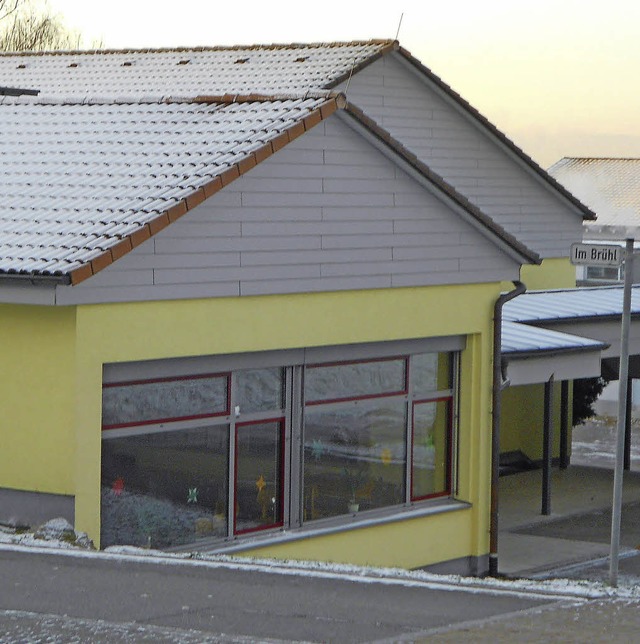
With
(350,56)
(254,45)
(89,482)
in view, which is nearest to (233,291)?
(89,482)

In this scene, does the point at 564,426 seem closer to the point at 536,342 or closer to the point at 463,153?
the point at 463,153

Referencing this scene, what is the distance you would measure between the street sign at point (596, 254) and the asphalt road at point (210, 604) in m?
2.99

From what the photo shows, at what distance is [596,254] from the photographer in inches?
502

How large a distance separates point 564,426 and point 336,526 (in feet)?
43.3

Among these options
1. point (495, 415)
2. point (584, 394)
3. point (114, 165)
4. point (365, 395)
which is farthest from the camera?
point (584, 394)

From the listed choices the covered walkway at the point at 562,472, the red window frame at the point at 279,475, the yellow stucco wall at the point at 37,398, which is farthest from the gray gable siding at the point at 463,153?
the yellow stucco wall at the point at 37,398

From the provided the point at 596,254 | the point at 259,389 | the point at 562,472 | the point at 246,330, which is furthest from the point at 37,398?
the point at 562,472

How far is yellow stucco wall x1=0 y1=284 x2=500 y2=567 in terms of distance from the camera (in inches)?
513

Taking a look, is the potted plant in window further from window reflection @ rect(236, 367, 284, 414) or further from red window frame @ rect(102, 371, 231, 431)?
red window frame @ rect(102, 371, 231, 431)

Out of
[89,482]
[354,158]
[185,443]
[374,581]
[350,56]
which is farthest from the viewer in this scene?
[350,56]

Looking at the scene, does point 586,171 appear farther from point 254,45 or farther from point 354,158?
point 354,158

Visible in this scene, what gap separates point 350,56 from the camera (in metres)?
26.0

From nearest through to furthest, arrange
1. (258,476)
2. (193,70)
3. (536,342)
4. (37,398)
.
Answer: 1. (37,398)
2. (258,476)
3. (536,342)
4. (193,70)

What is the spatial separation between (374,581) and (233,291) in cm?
370
